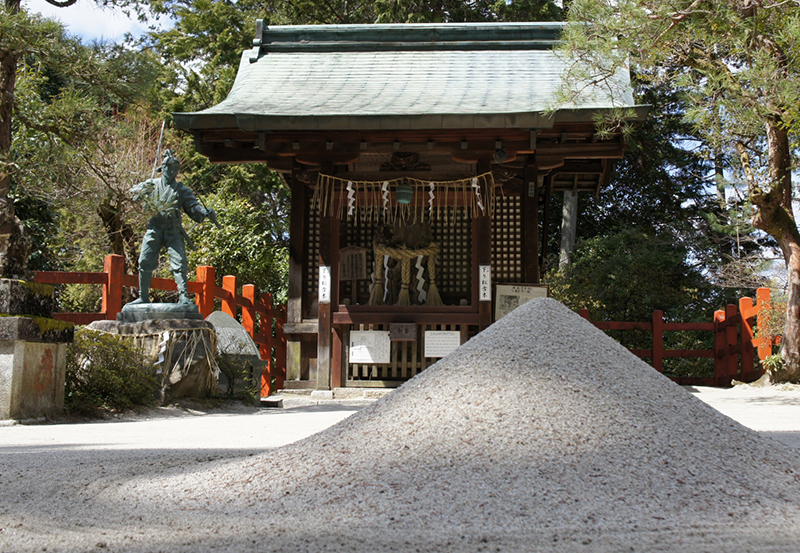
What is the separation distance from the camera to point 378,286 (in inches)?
368

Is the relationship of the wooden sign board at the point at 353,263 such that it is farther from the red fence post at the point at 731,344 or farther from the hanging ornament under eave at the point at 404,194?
the red fence post at the point at 731,344

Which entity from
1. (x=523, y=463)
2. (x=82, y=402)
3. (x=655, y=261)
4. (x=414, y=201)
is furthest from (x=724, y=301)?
Answer: (x=523, y=463)

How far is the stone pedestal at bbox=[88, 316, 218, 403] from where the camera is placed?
6598mm

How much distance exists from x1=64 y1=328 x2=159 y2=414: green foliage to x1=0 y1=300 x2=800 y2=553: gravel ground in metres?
2.74

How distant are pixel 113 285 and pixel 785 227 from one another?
8929 mm

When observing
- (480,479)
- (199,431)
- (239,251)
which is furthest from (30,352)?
(239,251)

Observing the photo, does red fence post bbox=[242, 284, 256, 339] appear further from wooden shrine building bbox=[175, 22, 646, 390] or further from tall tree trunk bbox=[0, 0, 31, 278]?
tall tree trunk bbox=[0, 0, 31, 278]

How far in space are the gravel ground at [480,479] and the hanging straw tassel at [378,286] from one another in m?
5.88

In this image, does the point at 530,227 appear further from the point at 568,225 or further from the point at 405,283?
the point at 568,225

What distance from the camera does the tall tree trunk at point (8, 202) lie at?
218 inches

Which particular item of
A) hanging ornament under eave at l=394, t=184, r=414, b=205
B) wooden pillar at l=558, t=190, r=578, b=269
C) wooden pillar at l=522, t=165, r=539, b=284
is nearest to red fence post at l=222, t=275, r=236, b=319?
hanging ornament under eave at l=394, t=184, r=414, b=205

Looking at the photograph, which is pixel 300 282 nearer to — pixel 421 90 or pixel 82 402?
pixel 421 90

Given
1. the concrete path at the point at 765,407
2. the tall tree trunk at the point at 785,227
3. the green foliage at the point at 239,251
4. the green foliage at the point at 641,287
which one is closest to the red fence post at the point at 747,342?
the concrete path at the point at 765,407

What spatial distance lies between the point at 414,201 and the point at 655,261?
24.5 ft
